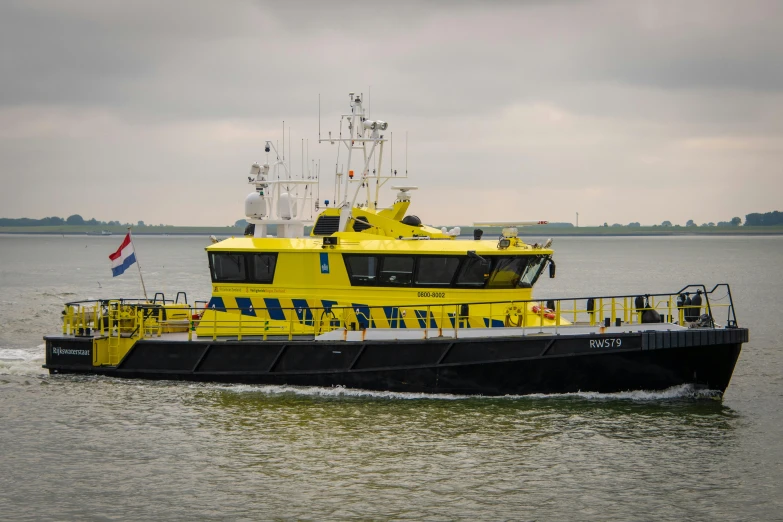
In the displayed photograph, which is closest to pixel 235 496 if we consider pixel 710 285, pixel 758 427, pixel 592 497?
pixel 592 497

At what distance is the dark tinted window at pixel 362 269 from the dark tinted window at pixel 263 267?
5.28 feet

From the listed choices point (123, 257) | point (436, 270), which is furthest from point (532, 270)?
point (123, 257)

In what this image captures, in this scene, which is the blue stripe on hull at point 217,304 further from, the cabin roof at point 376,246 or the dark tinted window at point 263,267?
the cabin roof at point 376,246

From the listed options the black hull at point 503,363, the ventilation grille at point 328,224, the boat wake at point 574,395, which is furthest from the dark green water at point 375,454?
the ventilation grille at point 328,224

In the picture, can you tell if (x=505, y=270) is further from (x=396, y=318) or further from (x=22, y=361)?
(x=22, y=361)

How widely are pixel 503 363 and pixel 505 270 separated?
1.93 meters

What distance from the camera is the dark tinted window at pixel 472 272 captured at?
18.4 meters

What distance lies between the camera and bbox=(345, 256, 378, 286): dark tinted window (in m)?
18.8

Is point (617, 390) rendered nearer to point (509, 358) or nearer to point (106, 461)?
point (509, 358)

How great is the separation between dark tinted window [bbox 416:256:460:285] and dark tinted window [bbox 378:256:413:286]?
0.65 feet

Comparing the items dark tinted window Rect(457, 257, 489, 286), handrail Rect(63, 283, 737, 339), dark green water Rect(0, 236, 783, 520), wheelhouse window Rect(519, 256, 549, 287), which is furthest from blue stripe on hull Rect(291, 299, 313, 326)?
wheelhouse window Rect(519, 256, 549, 287)

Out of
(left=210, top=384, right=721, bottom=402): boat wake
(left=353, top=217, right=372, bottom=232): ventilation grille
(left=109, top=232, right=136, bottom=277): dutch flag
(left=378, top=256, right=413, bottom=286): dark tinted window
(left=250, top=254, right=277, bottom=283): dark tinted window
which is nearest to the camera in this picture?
(left=210, top=384, right=721, bottom=402): boat wake

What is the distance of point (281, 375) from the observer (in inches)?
738

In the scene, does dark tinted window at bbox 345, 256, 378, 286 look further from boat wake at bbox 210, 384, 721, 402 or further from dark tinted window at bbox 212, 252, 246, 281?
dark tinted window at bbox 212, 252, 246, 281
